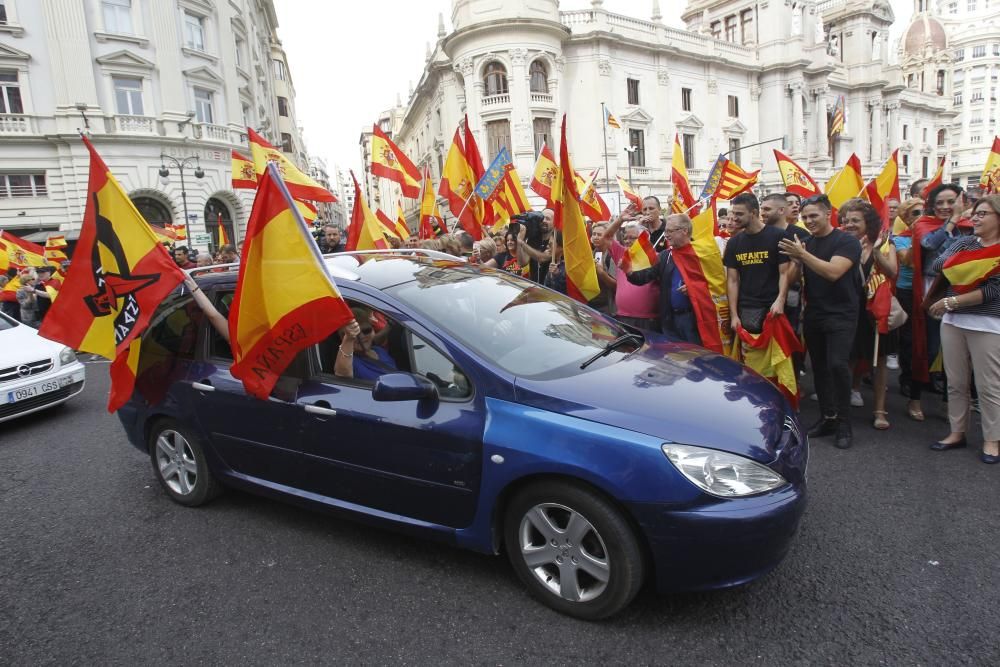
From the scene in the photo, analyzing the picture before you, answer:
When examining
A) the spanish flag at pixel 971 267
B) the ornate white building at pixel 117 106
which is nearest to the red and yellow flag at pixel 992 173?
the spanish flag at pixel 971 267

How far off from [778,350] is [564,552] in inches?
117

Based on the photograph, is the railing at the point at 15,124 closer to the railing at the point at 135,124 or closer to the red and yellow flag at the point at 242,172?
the railing at the point at 135,124

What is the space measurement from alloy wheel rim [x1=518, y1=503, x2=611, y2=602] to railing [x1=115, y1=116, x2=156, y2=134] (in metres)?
31.4

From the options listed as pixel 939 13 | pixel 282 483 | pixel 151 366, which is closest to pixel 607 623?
pixel 282 483

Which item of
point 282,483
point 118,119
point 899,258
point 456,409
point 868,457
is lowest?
point 868,457

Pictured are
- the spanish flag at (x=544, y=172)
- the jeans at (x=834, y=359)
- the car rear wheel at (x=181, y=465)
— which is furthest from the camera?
the spanish flag at (x=544, y=172)

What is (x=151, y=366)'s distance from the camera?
4.07 m

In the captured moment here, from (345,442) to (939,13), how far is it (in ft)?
482

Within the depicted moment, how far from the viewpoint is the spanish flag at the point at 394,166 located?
970 cm

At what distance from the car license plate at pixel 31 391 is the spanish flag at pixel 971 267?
330 inches

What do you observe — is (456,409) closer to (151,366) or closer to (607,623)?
(607,623)

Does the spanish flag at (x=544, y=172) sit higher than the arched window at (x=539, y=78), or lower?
lower

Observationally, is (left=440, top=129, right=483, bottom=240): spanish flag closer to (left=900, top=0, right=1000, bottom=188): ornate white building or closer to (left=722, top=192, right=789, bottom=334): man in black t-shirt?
(left=722, top=192, right=789, bottom=334): man in black t-shirt

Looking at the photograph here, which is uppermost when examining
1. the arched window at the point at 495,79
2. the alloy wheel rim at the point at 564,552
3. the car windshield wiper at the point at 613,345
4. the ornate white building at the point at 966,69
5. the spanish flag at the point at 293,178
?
the ornate white building at the point at 966,69
